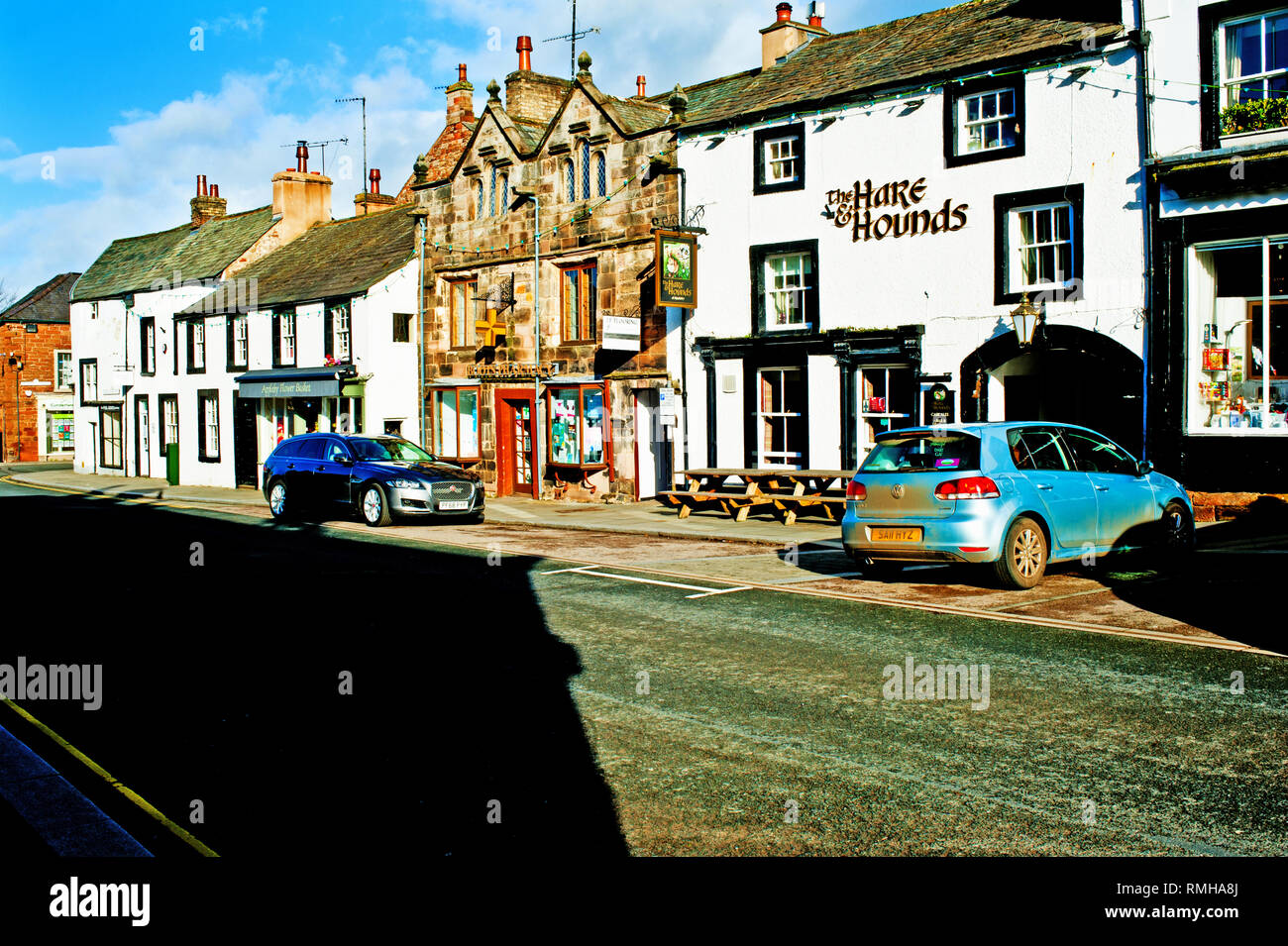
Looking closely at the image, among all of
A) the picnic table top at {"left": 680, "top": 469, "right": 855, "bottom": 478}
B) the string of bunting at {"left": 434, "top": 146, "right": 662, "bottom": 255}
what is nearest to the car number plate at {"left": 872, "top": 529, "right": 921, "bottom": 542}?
the picnic table top at {"left": 680, "top": 469, "right": 855, "bottom": 478}

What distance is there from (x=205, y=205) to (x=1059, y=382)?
37.7 meters

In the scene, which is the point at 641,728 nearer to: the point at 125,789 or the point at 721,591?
the point at 125,789

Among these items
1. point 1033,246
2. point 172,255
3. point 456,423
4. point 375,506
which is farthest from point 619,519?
point 172,255

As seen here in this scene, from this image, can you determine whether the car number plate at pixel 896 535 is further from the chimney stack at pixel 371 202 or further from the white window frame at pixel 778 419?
the chimney stack at pixel 371 202

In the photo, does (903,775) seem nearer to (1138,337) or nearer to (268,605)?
(268,605)

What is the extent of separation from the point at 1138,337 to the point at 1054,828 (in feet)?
47.7

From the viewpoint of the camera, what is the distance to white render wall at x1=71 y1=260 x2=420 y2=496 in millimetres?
32156

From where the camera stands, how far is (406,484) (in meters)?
20.5

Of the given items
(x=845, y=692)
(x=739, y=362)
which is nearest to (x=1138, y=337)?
(x=739, y=362)

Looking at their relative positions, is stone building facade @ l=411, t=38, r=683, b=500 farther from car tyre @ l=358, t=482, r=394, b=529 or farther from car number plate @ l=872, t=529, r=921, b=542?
car number plate @ l=872, t=529, r=921, b=542

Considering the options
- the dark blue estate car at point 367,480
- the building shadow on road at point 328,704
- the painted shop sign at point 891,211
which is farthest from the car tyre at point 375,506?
the painted shop sign at point 891,211

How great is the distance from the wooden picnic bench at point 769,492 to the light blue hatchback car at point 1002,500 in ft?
23.5
